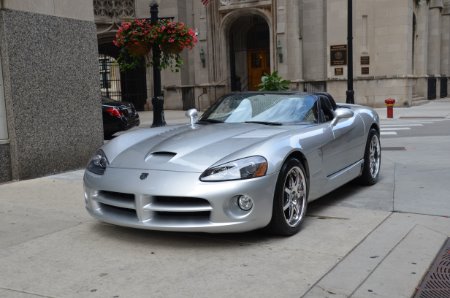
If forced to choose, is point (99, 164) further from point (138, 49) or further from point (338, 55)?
point (338, 55)

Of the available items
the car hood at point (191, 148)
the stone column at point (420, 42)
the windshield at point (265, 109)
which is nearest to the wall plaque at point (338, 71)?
the stone column at point (420, 42)

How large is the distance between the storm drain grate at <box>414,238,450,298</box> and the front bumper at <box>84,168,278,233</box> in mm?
1358

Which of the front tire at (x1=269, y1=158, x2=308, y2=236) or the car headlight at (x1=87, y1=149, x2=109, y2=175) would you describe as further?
the car headlight at (x1=87, y1=149, x2=109, y2=175)

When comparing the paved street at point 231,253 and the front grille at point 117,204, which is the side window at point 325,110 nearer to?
the paved street at point 231,253

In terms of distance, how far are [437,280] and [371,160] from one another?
3471 mm

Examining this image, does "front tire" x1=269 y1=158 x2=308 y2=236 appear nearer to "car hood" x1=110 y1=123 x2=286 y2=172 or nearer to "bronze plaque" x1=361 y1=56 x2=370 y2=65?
"car hood" x1=110 y1=123 x2=286 y2=172

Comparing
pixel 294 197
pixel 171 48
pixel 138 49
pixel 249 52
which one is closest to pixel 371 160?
pixel 294 197

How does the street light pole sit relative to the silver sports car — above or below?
above

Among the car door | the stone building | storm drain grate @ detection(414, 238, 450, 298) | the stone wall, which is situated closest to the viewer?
storm drain grate @ detection(414, 238, 450, 298)

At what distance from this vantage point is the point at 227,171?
441 centimetres

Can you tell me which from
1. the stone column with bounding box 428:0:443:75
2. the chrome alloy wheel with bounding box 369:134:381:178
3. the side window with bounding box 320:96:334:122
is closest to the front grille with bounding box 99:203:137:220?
the side window with bounding box 320:96:334:122

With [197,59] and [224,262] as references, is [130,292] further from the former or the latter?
[197,59]

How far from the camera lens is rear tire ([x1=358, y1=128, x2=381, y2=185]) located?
696 centimetres

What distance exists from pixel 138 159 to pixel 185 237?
83cm
